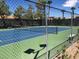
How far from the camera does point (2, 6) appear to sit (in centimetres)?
402

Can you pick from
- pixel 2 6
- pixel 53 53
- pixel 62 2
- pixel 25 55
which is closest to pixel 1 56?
pixel 25 55

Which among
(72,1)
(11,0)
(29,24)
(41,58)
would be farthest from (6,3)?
(29,24)

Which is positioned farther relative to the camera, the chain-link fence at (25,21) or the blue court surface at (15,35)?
the blue court surface at (15,35)

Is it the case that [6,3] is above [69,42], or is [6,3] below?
above

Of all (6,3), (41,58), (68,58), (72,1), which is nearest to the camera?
(6,3)

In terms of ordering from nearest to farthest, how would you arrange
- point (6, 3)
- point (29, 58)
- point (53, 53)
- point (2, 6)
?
point (6, 3) < point (2, 6) < point (53, 53) < point (29, 58)

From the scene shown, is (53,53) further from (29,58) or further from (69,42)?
(69,42)

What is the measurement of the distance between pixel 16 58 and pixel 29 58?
517mm

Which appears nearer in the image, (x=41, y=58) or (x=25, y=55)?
(x=41, y=58)

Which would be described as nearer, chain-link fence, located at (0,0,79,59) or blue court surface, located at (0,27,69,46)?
chain-link fence, located at (0,0,79,59)

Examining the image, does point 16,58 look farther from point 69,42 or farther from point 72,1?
point 69,42

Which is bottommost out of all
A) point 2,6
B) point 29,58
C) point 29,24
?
point 29,58

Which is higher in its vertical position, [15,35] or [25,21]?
[25,21]

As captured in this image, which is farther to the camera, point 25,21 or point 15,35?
point 25,21
